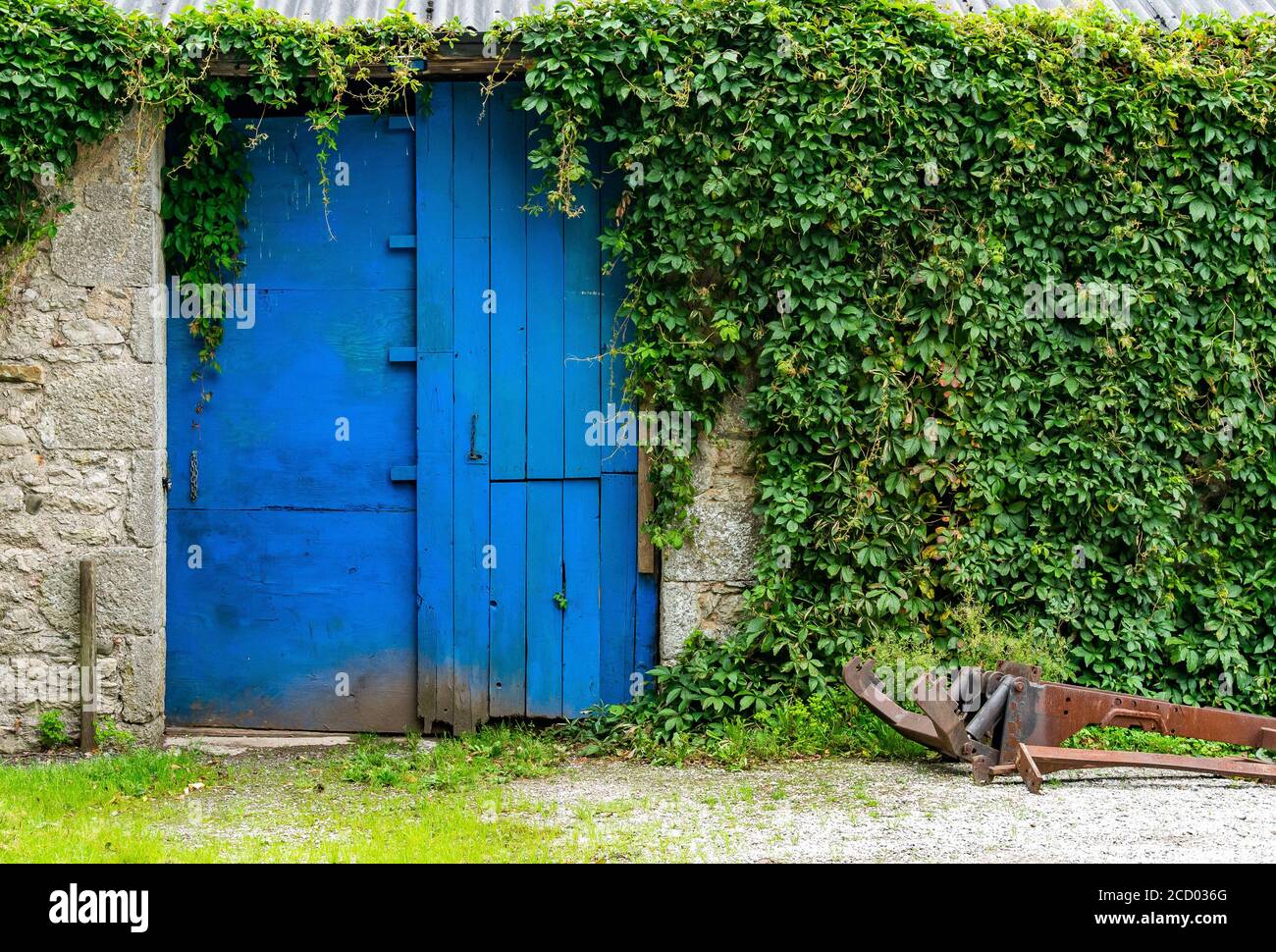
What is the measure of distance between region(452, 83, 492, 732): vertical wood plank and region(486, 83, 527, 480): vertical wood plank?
4 cm

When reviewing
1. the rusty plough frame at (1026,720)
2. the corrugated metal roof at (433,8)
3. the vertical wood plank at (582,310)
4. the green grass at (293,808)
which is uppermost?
the corrugated metal roof at (433,8)

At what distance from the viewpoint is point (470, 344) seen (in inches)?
244

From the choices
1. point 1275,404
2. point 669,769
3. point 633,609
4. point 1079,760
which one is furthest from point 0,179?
point 1275,404

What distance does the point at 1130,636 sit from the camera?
6.16 metres

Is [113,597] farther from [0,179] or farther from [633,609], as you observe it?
[633,609]

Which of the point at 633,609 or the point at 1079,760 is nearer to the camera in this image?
the point at 1079,760

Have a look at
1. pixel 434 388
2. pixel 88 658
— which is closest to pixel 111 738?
pixel 88 658

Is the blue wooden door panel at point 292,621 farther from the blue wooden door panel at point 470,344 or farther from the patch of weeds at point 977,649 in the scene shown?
the patch of weeds at point 977,649

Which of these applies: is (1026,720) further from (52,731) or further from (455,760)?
(52,731)

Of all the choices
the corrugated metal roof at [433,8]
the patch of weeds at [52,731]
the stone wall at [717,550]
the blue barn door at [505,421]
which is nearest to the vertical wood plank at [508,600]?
the blue barn door at [505,421]

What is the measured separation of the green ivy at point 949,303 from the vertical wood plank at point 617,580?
0.70ft

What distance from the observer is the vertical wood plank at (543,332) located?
6215mm

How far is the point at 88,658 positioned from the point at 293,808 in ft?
5.14

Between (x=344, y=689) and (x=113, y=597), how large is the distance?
4.05 ft
